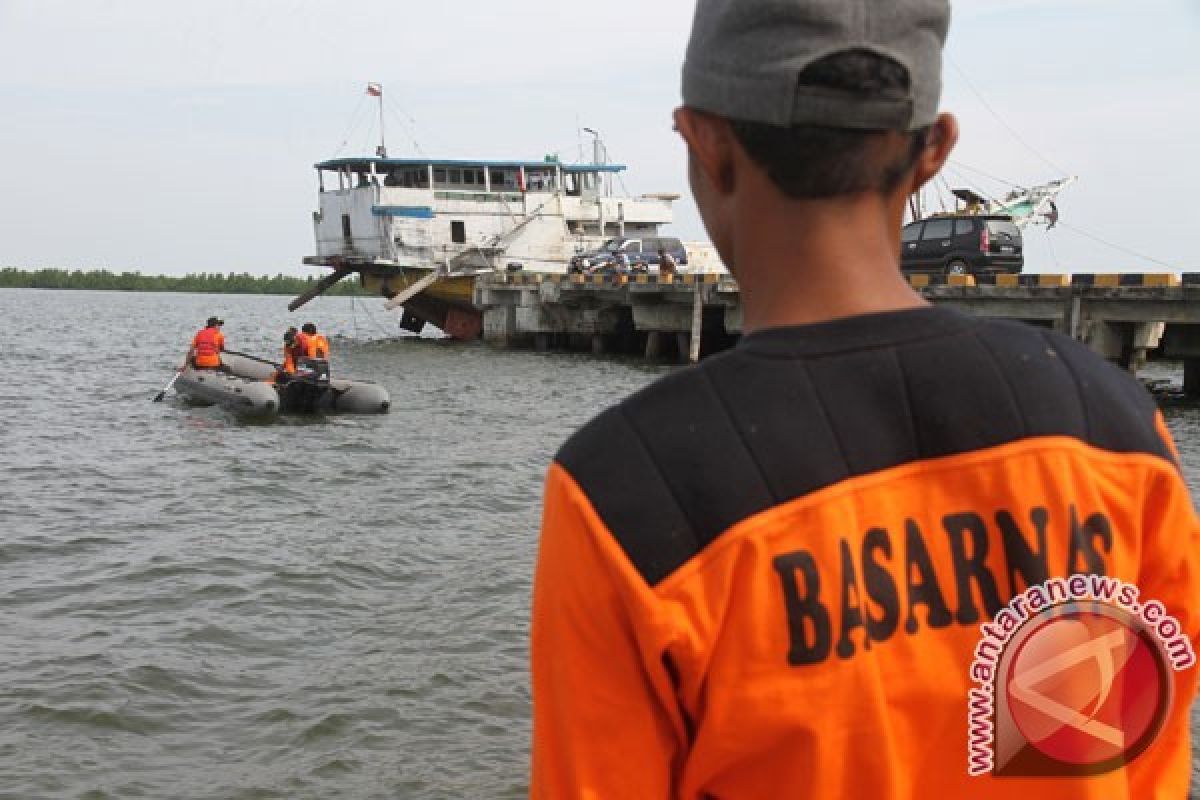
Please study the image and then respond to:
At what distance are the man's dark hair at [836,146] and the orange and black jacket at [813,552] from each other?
0.49 feet

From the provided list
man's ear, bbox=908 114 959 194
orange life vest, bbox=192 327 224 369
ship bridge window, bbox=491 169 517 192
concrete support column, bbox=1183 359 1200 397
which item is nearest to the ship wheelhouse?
ship bridge window, bbox=491 169 517 192

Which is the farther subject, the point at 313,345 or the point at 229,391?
the point at 313,345

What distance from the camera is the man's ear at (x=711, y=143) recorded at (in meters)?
1.25

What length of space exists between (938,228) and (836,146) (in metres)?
24.6

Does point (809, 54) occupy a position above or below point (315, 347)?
above

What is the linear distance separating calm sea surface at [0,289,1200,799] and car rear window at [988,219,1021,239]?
25.0 feet

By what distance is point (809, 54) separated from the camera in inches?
45.1

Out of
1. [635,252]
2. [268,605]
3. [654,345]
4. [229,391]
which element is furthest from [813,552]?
[635,252]

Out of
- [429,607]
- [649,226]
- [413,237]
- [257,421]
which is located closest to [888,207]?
[429,607]

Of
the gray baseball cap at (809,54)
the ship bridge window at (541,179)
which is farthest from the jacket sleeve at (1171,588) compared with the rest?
the ship bridge window at (541,179)

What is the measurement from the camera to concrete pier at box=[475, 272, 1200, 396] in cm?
2042

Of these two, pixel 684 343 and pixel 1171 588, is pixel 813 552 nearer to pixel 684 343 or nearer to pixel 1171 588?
pixel 1171 588

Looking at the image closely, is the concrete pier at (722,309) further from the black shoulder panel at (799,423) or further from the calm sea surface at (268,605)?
the black shoulder panel at (799,423)

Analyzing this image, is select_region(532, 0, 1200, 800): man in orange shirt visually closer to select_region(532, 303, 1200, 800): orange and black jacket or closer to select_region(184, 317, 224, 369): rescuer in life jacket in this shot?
select_region(532, 303, 1200, 800): orange and black jacket
